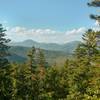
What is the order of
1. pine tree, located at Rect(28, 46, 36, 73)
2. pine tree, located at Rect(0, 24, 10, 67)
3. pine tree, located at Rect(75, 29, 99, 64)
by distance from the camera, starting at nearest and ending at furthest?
1. pine tree, located at Rect(0, 24, 10, 67)
2. pine tree, located at Rect(75, 29, 99, 64)
3. pine tree, located at Rect(28, 46, 36, 73)

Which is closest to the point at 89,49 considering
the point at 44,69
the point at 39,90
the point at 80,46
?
the point at 80,46

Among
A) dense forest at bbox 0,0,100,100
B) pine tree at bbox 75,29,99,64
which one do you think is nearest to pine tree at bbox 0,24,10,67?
dense forest at bbox 0,0,100,100

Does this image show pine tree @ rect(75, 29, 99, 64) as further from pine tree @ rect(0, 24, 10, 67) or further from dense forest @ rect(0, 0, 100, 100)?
pine tree @ rect(0, 24, 10, 67)

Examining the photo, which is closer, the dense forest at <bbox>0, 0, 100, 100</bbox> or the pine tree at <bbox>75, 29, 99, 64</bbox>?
the dense forest at <bbox>0, 0, 100, 100</bbox>

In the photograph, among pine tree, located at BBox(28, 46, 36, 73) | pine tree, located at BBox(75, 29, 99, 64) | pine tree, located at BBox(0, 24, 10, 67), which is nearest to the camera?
pine tree, located at BBox(0, 24, 10, 67)

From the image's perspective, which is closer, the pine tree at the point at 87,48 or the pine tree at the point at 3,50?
the pine tree at the point at 3,50

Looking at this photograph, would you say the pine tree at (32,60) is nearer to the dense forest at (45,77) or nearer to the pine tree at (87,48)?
the dense forest at (45,77)

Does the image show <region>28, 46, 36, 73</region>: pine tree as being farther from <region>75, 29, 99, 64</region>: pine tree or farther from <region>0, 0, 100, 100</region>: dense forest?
<region>75, 29, 99, 64</region>: pine tree

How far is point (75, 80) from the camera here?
49750 mm

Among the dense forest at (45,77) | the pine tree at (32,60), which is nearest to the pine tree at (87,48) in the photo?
the dense forest at (45,77)

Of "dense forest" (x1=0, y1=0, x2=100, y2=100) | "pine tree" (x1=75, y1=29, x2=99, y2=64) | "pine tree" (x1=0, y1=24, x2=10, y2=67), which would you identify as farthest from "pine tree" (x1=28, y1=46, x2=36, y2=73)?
"pine tree" (x1=0, y1=24, x2=10, y2=67)

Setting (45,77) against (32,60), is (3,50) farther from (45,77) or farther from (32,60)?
(45,77)

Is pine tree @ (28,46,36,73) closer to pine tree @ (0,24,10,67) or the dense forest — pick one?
the dense forest

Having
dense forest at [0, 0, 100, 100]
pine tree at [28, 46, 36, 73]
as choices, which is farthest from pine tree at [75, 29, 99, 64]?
pine tree at [28, 46, 36, 73]
